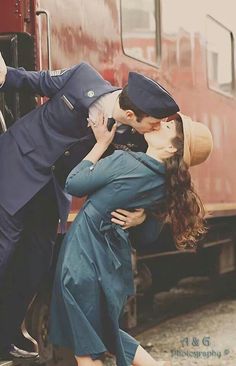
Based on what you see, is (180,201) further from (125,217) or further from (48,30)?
(48,30)

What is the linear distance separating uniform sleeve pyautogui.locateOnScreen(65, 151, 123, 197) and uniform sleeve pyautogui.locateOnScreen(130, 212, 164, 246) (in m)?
0.33

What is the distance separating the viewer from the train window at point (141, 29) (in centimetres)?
529

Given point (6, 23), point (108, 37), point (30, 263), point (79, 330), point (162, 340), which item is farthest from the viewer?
point (162, 340)

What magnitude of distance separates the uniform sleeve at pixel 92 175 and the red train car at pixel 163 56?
0.60 m

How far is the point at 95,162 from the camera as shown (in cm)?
347

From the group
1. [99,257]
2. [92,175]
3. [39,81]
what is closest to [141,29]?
[39,81]

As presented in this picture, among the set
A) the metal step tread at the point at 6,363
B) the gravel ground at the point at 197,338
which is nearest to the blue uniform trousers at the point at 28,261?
the metal step tread at the point at 6,363

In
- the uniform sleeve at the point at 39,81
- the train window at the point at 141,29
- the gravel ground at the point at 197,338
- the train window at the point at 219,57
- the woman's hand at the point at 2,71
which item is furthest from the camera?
the train window at the point at 219,57

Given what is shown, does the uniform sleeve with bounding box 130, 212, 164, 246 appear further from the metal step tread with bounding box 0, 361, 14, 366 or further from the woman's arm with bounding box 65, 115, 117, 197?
the metal step tread with bounding box 0, 361, 14, 366

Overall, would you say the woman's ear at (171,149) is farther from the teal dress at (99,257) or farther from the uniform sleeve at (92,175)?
the uniform sleeve at (92,175)

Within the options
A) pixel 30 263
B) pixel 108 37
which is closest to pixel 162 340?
pixel 108 37

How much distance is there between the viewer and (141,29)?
558 cm

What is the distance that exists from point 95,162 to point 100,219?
25 cm

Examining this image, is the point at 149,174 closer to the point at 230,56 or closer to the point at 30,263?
the point at 30,263
